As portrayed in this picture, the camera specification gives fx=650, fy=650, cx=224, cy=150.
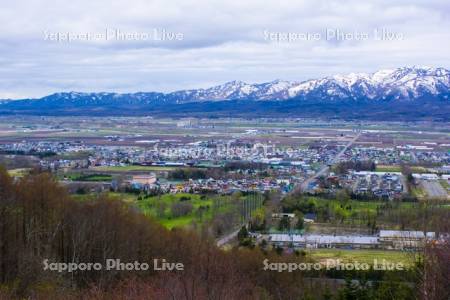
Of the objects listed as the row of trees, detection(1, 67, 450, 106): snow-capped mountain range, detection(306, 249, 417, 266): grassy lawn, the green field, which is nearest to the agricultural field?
the green field

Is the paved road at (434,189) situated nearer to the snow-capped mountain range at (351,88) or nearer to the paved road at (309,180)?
the paved road at (309,180)

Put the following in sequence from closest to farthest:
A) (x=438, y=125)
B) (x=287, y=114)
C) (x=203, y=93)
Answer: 1. (x=438, y=125)
2. (x=287, y=114)
3. (x=203, y=93)

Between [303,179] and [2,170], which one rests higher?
[2,170]

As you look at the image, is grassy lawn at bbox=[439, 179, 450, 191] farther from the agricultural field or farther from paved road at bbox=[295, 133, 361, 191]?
the agricultural field

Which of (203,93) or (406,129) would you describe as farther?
(203,93)

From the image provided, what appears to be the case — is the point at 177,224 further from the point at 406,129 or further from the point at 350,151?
the point at 406,129

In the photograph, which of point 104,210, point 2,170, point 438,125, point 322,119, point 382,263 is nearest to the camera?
point 2,170

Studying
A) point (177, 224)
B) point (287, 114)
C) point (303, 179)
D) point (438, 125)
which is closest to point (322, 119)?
point (287, 114)
